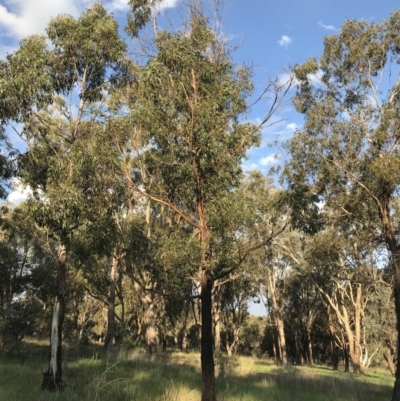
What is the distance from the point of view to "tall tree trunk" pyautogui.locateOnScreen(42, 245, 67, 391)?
1016 centimetres

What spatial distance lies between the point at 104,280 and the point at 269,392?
1859cm

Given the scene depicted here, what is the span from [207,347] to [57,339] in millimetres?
4186

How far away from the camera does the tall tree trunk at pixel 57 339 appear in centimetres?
1016

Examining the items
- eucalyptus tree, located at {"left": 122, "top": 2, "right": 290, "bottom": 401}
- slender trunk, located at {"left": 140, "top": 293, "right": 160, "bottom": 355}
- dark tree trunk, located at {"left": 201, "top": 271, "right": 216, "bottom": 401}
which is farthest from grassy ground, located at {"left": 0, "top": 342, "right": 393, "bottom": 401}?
slender trunk, located at {"left": 140, "top": 293, "right": 160, "bottom": 355}

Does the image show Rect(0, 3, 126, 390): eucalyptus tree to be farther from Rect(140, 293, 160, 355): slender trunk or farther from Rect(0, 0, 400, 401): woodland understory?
Rect(140, 293, 160, 355): slender trunk

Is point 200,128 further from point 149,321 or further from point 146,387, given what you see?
point 149,321

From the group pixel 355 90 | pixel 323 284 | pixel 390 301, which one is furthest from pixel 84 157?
pixel 390 301

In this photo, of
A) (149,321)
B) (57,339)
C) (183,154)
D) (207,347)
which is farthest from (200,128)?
(149,321)

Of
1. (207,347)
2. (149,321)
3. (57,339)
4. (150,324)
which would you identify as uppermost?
(149,321)

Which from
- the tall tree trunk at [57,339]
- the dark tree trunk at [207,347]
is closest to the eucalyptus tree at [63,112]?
the tall tree trunk at [57,339]

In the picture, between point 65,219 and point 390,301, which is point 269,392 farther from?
point 390,301

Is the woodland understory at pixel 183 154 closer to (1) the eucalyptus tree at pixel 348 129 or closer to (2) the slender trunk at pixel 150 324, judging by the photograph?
(1) the eucalyptus tree at pixel 348 129

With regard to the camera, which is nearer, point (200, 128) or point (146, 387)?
point (200, 128)

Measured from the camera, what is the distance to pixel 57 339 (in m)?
10.8
